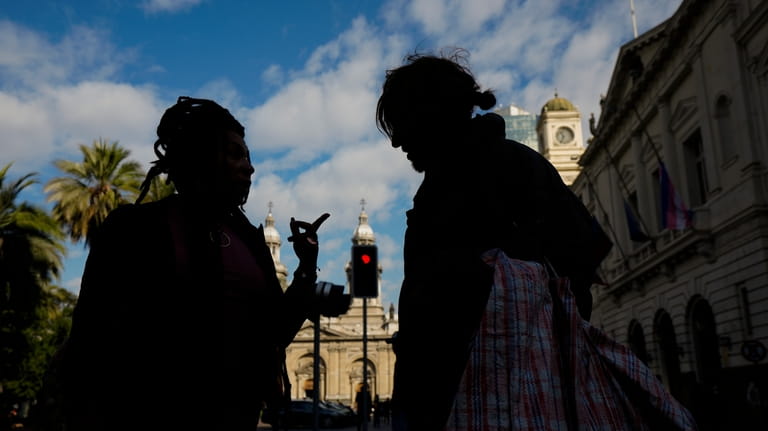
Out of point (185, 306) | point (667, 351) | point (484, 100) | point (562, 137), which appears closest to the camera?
point (185, 306)

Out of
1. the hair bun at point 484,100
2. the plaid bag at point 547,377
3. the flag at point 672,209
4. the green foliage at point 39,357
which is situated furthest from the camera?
the green foliage at point 39,357

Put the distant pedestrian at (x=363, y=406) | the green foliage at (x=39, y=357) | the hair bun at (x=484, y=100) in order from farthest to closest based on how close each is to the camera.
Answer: the green foliage at (x=39, y=357) → the distant pedestrian at (x=363, y=406) → the hair bun at (x=484, y=100)

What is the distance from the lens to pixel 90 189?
20.3 metres

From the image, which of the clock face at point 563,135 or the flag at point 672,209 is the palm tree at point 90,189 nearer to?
the flag at point 672,209

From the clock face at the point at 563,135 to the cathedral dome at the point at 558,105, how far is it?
94.6 inches

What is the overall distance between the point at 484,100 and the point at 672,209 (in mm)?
19968

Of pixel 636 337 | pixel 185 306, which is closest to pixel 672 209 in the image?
pixel 636 337

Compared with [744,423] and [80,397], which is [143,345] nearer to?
[80,397]

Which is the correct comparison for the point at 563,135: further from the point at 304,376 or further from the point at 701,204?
the point at 304,376

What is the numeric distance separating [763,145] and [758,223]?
208 centimetres

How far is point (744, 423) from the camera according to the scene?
59.0ft

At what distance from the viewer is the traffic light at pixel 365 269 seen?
34.5 feet

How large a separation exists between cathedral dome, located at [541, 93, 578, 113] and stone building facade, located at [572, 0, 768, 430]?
23.8 m

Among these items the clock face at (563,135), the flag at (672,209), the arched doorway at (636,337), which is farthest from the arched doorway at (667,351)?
the clock face at (563,135)
